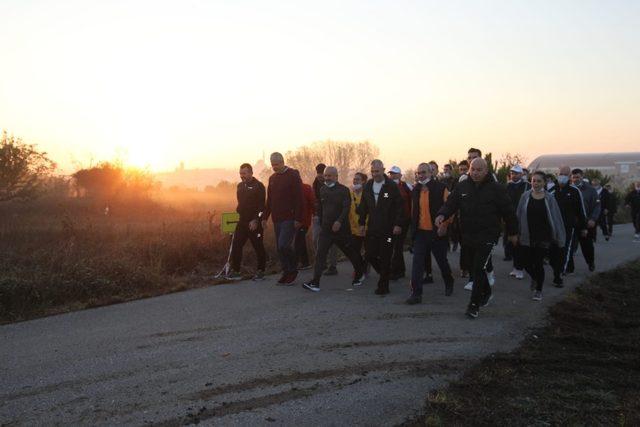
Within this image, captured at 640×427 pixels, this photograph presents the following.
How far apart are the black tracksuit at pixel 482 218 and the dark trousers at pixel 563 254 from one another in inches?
92.8

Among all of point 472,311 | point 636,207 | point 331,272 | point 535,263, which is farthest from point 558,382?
point 636,207

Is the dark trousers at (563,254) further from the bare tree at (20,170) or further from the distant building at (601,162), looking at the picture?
the distant building at (601,162)

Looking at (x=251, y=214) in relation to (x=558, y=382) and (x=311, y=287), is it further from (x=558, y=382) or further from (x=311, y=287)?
(x=558, y=382)

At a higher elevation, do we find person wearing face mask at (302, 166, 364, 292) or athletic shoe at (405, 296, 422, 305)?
person wearing face mask at (302, 166, 364, 292)

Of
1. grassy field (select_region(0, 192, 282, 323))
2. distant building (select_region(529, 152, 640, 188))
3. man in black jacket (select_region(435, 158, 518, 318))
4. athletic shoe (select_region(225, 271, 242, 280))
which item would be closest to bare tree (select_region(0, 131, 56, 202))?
grassy field (select_region(0, 192, 282, 323))

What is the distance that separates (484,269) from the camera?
6492 mm

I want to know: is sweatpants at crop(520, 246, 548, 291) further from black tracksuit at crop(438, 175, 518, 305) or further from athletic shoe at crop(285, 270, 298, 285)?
athletic shoe at crop(285, 270, 298, 285)

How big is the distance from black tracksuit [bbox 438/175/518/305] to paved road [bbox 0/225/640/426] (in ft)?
2.27

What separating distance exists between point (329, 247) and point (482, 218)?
8.64 feet

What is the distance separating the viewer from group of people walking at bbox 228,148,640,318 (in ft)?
21.4

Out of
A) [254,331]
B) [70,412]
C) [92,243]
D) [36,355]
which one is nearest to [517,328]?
[254,331]

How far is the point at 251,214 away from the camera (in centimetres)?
908

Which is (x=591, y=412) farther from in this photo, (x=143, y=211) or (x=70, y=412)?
(x=143, y=211)

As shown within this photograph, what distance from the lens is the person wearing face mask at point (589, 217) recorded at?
33.8ft
